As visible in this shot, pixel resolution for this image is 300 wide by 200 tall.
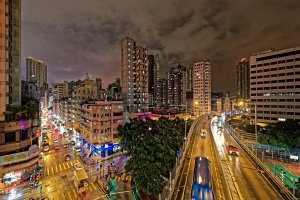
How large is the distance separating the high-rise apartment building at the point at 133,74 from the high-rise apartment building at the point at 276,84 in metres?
56.4

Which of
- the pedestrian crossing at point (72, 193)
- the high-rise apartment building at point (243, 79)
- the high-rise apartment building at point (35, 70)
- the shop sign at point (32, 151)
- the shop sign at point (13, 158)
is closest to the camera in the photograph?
the shop sign at point (13, 158)

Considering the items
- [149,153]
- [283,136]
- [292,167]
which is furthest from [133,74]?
[292,167]

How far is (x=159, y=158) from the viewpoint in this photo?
78.1ft

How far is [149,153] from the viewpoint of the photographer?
2408 cm

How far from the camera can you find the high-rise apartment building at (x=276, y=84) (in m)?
57.0

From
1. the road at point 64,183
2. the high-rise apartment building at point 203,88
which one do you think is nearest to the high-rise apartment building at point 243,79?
the high-rise apartment building at point 203,88

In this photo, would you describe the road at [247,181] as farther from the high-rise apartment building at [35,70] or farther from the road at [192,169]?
the high-rise apartment building at [35,70]

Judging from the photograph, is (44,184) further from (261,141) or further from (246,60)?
(246,60)

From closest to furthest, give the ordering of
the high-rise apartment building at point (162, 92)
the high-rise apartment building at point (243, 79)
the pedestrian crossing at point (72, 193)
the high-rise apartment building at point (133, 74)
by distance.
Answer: the pedestrian crossing at point (72, 193)
the high-rise apartment building at point (133, 74)
the high-rise apartment building at point (243, 79)
the high-rise apartment building at point (162, 92)

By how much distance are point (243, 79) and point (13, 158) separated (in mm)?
211783

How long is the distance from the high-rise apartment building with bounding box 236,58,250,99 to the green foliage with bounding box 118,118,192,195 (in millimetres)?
182302

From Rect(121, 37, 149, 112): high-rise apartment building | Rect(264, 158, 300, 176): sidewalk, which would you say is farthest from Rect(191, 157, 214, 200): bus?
Rect(121, 37, 149, 112): high-rise apartment building

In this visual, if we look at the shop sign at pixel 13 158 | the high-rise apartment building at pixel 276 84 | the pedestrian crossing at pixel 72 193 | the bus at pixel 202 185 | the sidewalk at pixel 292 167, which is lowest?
the pedestrian crossing at pixel 72 193

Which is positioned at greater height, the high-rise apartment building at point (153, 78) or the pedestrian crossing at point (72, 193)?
the high-rise apartment building at point (153, 78)
